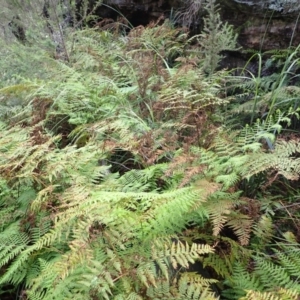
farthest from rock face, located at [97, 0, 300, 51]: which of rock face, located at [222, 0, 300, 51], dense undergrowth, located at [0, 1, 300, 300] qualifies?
dense undergrowth, located at [0, 1, 300, 300]

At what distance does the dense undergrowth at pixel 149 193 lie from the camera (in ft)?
5.91

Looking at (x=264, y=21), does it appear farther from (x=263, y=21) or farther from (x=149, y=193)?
(x=149, y=193)

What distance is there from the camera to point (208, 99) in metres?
2.75

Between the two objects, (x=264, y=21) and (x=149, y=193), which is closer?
(x=149, y=193)

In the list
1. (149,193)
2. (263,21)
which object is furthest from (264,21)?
(149,193)

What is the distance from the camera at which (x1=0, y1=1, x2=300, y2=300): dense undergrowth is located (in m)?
1.80

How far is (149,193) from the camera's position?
2.03m

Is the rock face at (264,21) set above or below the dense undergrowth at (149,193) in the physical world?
above

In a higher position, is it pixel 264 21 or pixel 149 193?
pixel 264 21

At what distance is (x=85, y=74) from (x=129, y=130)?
116cm

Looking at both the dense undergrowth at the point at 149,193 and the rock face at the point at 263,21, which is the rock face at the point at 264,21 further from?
the dense undergrowth at the point at 149,193

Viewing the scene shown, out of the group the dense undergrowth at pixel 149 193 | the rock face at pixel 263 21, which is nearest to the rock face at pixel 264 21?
the rock face at pixel 263 21

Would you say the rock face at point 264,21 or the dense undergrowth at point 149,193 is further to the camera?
the rock face at point 264,21

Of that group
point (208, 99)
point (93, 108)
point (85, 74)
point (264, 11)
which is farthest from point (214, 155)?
point (264, 11)
